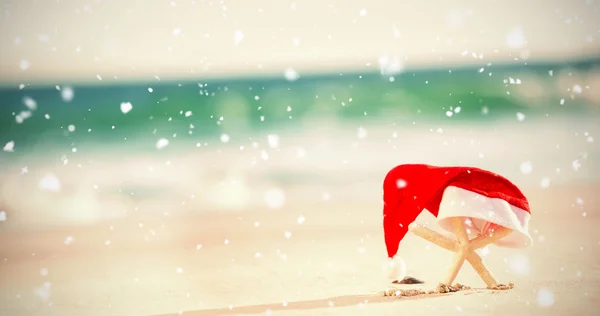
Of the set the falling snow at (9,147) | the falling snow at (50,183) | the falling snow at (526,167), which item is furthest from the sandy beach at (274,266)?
the falling snow at (9,147)

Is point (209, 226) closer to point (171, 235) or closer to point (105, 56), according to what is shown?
point (171, 235)

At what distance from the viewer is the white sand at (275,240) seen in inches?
63.2

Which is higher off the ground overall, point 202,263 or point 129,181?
point 129,181

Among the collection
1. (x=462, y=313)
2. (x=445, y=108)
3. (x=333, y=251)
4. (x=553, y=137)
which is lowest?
(x=462, y=313)

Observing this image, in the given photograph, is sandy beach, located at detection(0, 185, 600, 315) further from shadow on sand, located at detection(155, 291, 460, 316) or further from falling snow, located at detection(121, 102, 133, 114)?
falling snow, located at detection(121, 102, 133, 114)

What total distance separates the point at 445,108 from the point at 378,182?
2.18 feet

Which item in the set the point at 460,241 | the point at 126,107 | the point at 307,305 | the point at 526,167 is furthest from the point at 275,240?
the point at 126,107

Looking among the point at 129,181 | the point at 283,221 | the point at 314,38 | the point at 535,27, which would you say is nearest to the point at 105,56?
the point at 129,181

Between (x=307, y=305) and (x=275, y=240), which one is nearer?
(x=307, y=305)

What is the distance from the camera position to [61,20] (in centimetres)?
258

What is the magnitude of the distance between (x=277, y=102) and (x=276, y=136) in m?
0.23

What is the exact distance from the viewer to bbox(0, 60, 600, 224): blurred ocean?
240cm

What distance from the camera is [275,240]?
209 centimetres

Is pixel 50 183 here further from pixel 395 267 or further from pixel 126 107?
pixel 395 267
